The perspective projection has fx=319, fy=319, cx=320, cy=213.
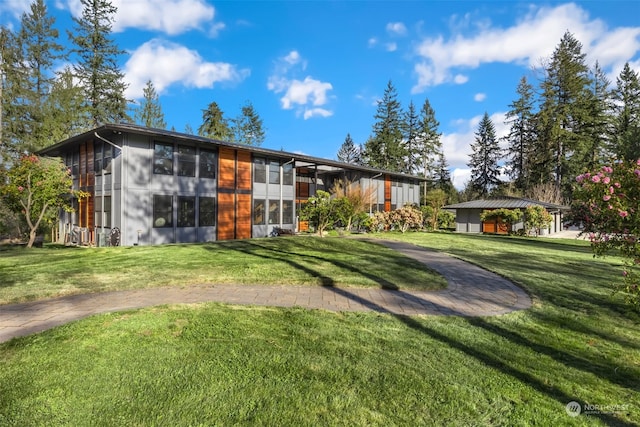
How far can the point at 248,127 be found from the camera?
43.0 meters

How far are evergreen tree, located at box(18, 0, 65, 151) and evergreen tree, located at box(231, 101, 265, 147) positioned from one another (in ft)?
61.2

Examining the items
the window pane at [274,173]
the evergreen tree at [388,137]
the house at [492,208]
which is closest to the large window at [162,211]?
the window pane at [274,173]

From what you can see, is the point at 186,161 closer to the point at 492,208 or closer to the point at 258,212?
the point at 258,212

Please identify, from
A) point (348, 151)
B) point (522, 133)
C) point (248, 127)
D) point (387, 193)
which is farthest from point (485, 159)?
point (248, 127)

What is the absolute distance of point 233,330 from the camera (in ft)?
11.7

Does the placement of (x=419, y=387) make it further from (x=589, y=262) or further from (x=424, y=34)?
(x=424, y=34)

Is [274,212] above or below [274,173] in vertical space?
below

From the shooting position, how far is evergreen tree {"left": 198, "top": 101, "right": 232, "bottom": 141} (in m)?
38.2

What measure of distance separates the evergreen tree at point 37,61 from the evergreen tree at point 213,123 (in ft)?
45.9

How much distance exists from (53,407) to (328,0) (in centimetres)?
1335

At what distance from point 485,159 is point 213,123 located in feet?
140

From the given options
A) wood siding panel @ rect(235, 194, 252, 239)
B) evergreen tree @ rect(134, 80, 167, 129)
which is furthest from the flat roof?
evergreen tree @ rect(134, 80, 167, 129)

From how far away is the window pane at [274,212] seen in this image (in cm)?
1975

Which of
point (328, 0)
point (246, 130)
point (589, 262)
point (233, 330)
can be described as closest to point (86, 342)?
point (233, 330)
